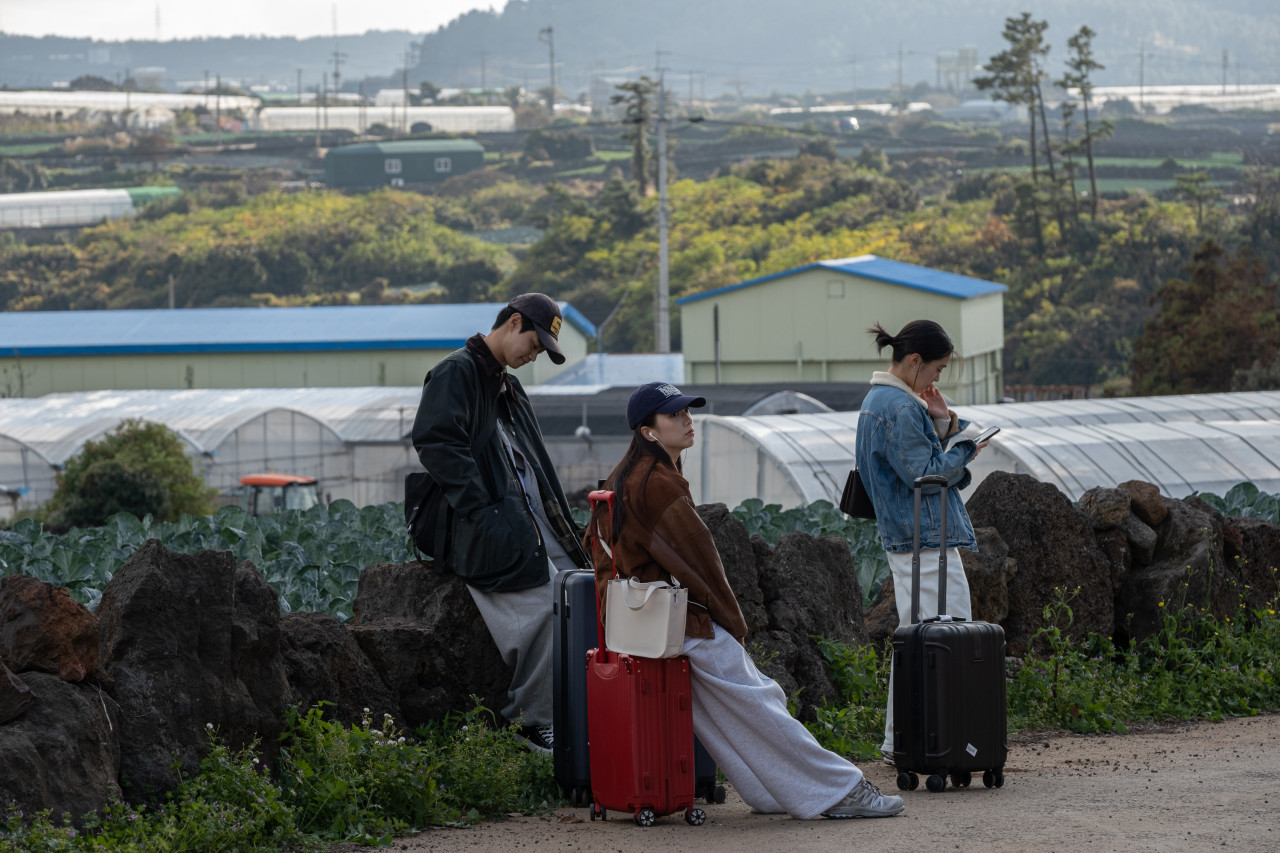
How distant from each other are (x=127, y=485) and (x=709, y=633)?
53.9 feet

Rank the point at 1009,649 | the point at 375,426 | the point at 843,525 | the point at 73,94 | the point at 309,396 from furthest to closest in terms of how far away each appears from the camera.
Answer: the point at 73,94 → the point at 309,396 → the point at 375,426 → the point at 843,525 → the point at 1009,649

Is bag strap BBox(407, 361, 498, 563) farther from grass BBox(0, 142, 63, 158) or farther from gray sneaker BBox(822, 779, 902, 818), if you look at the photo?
grass BBox(0, 142, 63, 158)

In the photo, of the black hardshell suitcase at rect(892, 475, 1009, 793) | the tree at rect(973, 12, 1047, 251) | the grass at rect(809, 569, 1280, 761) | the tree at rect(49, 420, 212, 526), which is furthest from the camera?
the tree at rect(973, 12, 1047, 251)

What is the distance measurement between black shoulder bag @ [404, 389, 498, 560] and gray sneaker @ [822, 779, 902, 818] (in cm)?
148

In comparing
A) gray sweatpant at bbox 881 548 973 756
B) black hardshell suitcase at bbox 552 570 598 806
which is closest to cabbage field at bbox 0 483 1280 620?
black hardshell suitcase at bbox 552 570 598 806

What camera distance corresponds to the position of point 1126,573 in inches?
298

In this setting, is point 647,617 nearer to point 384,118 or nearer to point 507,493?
point 507,493

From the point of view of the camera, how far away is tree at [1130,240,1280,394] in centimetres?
2880

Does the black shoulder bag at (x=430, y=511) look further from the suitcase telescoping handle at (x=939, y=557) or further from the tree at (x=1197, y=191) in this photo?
the tree at (x=1197, y=191)

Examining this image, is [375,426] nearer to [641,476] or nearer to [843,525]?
[843,525]

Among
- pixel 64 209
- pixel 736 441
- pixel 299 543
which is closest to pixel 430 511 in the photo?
pixel 299 543

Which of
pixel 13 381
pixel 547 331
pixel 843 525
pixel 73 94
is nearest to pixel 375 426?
pixel 13 381

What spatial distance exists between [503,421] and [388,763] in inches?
47.0

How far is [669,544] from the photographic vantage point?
4.53m
